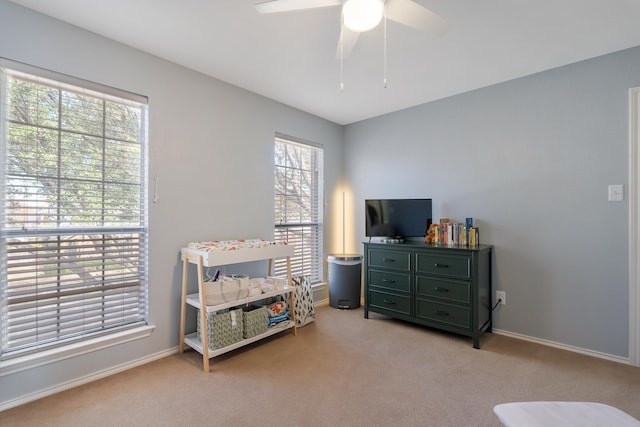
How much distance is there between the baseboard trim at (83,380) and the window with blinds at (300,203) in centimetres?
141

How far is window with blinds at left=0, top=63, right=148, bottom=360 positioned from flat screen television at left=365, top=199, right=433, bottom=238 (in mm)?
2327

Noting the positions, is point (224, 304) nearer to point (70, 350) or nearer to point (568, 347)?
point (70, 350)

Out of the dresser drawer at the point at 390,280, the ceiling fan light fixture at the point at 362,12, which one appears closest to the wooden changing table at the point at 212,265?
the dresser drawer at the point at 390,280

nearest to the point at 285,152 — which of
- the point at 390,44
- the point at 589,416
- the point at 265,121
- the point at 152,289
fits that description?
the point at 265,121

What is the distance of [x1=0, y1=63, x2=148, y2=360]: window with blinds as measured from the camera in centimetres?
188

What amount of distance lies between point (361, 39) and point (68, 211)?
92.4 inches

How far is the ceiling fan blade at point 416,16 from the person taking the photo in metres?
1.43

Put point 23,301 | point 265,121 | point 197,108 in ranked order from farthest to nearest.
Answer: point 265,121 → point 197,108 → point 23,301

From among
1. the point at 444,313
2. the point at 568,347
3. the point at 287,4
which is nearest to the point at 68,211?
the point at 287,4

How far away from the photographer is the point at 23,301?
191cm

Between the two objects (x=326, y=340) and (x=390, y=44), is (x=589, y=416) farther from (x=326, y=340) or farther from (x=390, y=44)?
(x=390, y=44)

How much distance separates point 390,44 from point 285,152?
68.0 inches

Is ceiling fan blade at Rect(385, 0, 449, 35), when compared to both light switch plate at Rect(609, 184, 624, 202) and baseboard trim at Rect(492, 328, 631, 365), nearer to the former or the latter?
light switch plate at Rect(609, 184, 624, 202)

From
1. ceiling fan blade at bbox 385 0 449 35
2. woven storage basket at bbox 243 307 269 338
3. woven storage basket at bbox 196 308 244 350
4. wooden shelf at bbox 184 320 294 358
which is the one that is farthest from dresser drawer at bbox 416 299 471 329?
ceiling fan blade at bbox 385 0 449 35
